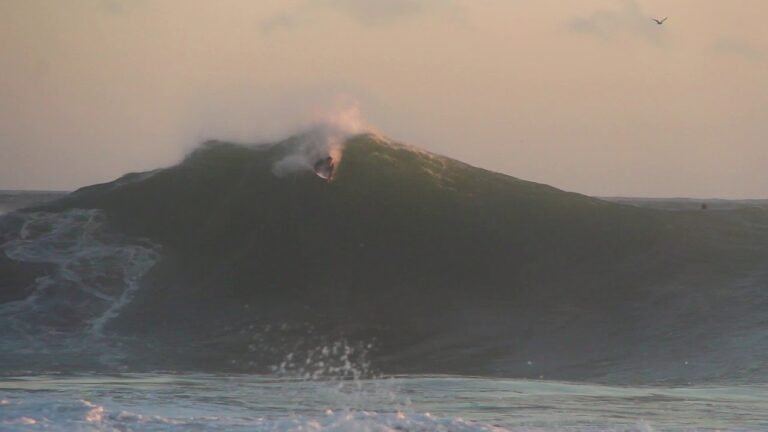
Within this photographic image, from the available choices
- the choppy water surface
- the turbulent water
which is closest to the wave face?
the turbulent water

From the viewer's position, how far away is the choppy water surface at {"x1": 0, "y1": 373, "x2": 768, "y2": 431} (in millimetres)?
10602

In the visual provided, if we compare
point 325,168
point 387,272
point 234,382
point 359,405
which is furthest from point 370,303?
point 359,405

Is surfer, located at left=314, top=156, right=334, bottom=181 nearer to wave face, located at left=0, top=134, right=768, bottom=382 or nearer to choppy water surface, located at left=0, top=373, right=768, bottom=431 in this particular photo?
wave face, located at left=0, top=134, right=768, bottom=382

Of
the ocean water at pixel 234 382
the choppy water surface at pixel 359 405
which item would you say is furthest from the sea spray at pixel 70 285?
the choppy water surface at pixel 359 405

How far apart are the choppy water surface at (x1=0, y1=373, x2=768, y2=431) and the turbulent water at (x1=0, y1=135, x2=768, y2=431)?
1.5 inches

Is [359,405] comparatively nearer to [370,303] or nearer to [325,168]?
[370,303]

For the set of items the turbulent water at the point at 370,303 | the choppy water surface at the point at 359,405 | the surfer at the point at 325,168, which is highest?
the surfer at the point at 325,168

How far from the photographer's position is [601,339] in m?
16.7

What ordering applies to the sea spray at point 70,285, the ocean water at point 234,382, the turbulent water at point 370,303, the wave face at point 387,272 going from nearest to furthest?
the ocean water at point 234,382
the turbulent water at point 370,303
the sea spray at point 70,285
the wave face at point 387,272

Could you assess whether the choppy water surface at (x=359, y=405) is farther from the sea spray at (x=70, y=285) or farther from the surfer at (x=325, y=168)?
the surfer at (x=325, y=168)

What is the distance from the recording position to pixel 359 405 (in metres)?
12.2

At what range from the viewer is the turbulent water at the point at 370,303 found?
12102mm

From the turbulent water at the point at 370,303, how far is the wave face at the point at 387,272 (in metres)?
0.04

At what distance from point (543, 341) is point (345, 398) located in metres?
4.70
